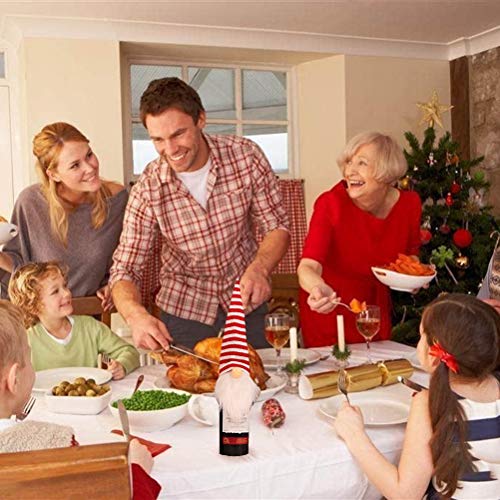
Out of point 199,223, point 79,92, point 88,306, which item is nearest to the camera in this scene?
point 199,223

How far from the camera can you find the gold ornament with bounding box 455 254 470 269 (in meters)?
4.50

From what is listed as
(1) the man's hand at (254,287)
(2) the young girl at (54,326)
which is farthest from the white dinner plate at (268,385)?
(2) the young girl at (54,326)

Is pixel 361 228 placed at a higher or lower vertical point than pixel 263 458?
higher

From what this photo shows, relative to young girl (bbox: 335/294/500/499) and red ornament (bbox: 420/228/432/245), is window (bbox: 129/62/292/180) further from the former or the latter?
young girl (bbox: 335/294/500/499)

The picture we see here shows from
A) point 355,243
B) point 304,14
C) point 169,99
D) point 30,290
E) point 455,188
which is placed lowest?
point 30,290

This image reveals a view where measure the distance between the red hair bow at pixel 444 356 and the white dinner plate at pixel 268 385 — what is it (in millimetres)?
456

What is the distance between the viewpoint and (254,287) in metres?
2.16

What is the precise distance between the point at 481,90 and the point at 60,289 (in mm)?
4345

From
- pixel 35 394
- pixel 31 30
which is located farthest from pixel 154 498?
pixel 31 30

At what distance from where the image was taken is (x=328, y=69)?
18.3 feet

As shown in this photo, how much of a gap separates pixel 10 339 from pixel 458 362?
2.92 feet

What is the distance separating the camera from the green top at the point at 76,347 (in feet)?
7.42

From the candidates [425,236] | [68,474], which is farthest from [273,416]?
[425,236]

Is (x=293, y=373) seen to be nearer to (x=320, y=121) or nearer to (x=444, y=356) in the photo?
(x=444, y=356)
